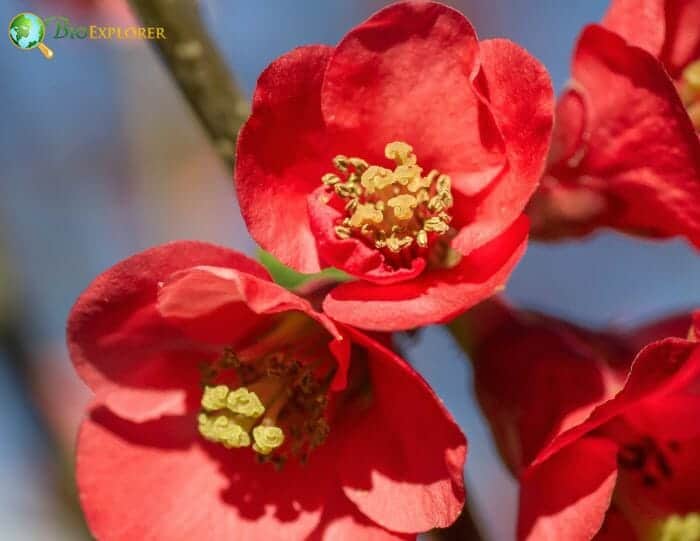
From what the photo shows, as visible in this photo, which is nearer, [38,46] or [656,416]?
[656,416]

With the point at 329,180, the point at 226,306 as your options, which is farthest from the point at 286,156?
the point at 226,306

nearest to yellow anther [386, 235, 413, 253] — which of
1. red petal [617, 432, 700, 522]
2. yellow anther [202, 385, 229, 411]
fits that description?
yellow anther [202, 385, 229, 411]

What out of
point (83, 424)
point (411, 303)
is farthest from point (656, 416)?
point (83, 424)

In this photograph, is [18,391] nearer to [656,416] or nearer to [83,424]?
[83,424]


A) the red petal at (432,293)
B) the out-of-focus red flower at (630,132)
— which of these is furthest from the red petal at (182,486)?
the out-of-focus red flower at (630,132)

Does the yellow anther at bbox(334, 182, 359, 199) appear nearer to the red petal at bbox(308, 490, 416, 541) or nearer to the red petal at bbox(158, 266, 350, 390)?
the red petal at bbox(158, 266, 350, 390)

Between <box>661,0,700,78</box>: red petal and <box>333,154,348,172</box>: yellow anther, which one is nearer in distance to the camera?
<box>333,154,348,172</box>: yellow anther
